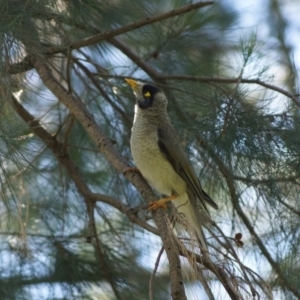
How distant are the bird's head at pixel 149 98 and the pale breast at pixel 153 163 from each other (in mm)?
147

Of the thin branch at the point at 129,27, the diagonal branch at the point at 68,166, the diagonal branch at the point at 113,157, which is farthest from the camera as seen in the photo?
the diagonal branch at the point at 68,166

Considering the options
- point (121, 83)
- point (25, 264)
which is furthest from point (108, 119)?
point (25, 264)

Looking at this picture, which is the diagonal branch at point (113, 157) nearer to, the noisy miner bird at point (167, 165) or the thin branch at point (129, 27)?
the thin branch at point (129, 27)

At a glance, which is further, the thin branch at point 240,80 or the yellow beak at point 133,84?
the yellow beak at point 133,84

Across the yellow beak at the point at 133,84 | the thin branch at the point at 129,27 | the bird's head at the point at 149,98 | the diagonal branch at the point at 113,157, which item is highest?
the thin branch at the point at 129,27

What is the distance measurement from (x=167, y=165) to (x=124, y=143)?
588 mm

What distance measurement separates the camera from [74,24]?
3.22 m

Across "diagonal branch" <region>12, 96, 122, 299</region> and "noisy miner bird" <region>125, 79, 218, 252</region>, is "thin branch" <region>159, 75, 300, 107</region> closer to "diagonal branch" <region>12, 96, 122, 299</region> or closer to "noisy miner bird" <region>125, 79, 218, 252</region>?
"noisy miner bird" <region>125, 79, 218, 252</region>

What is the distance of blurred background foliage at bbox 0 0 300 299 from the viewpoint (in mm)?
2904

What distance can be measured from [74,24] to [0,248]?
119 cm

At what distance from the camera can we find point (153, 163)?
127 inches

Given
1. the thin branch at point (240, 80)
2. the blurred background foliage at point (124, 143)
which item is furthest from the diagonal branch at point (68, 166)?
the thin branch at point (240, 80)

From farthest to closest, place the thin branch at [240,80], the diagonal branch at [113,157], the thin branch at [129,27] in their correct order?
the thin branch at [129,27]
the thin branch at [240,80]
the diagonal branch at [113,157]

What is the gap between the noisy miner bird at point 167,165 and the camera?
321 centimetres
